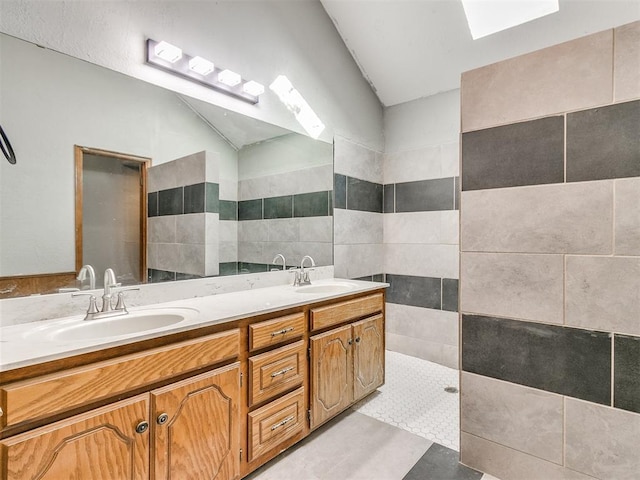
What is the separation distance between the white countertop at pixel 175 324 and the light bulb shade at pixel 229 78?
4.26 ft

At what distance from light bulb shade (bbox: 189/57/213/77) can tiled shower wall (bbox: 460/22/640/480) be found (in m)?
1.43

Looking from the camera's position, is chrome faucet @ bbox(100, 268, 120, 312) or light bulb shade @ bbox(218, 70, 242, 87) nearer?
chrome faucet @ bbox(100, 268, 120, 312)

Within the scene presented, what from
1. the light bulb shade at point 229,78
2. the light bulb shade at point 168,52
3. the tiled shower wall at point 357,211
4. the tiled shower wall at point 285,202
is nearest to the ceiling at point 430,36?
the tiled shower wall at point 357,211

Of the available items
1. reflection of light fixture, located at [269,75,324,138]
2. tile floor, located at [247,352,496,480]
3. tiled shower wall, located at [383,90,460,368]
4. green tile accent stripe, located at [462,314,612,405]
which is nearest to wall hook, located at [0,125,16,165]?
reflection of light fixture, located at [269,75,324,138]

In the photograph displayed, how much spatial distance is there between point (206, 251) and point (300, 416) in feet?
3.47

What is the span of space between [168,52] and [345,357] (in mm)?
1980

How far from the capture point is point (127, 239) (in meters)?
1.71

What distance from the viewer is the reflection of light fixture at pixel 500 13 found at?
223cm

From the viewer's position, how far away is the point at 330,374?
197cm

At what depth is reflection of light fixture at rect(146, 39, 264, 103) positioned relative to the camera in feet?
5.83

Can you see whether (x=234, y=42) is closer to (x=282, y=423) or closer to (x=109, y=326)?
(x=109, y=326)

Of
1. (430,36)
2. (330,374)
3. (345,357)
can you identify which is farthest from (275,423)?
(430,36)

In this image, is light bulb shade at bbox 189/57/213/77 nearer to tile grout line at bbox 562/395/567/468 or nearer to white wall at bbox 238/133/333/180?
white wall at bbox 238/133/333/180

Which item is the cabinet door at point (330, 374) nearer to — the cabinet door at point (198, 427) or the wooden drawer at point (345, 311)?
the wooden drawer at point (345, 311)
